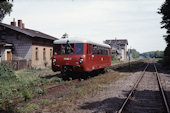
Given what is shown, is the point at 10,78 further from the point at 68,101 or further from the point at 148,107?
the point at 148,107

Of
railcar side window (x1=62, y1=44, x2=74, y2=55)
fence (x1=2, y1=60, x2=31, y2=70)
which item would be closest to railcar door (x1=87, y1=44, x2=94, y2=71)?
railcar side window (x1=62, y1=44, x2=74, y2=55)

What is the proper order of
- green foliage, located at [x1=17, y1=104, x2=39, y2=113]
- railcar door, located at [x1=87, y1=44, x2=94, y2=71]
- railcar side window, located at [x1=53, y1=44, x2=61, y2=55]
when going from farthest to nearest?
railcar side window, located at [x1=53, y1=44, x2=61, y2=55] → railcar door, located at [x1=87, y1=44, x2=94, y2=71] → green foliage, located at [x1=17, y1=104, x2=39, y2=113]

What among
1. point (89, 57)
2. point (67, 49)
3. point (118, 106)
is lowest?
point (118, 106)

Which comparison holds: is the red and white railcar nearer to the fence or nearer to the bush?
the bush

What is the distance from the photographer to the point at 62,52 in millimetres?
13586

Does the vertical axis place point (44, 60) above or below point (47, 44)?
below

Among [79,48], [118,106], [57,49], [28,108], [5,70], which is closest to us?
[28,108]

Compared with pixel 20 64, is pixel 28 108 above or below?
below

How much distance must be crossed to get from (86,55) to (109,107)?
635 cm

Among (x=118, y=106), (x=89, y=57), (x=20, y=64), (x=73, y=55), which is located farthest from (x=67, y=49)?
(x=20, y=64)

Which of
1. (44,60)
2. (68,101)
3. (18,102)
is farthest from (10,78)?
(44,60)

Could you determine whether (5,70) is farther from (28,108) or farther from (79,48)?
(28,108)

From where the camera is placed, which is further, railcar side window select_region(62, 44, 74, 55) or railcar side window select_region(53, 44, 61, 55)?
railcar side window select_region(53, 44, 61, 55)

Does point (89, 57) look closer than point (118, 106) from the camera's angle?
No
